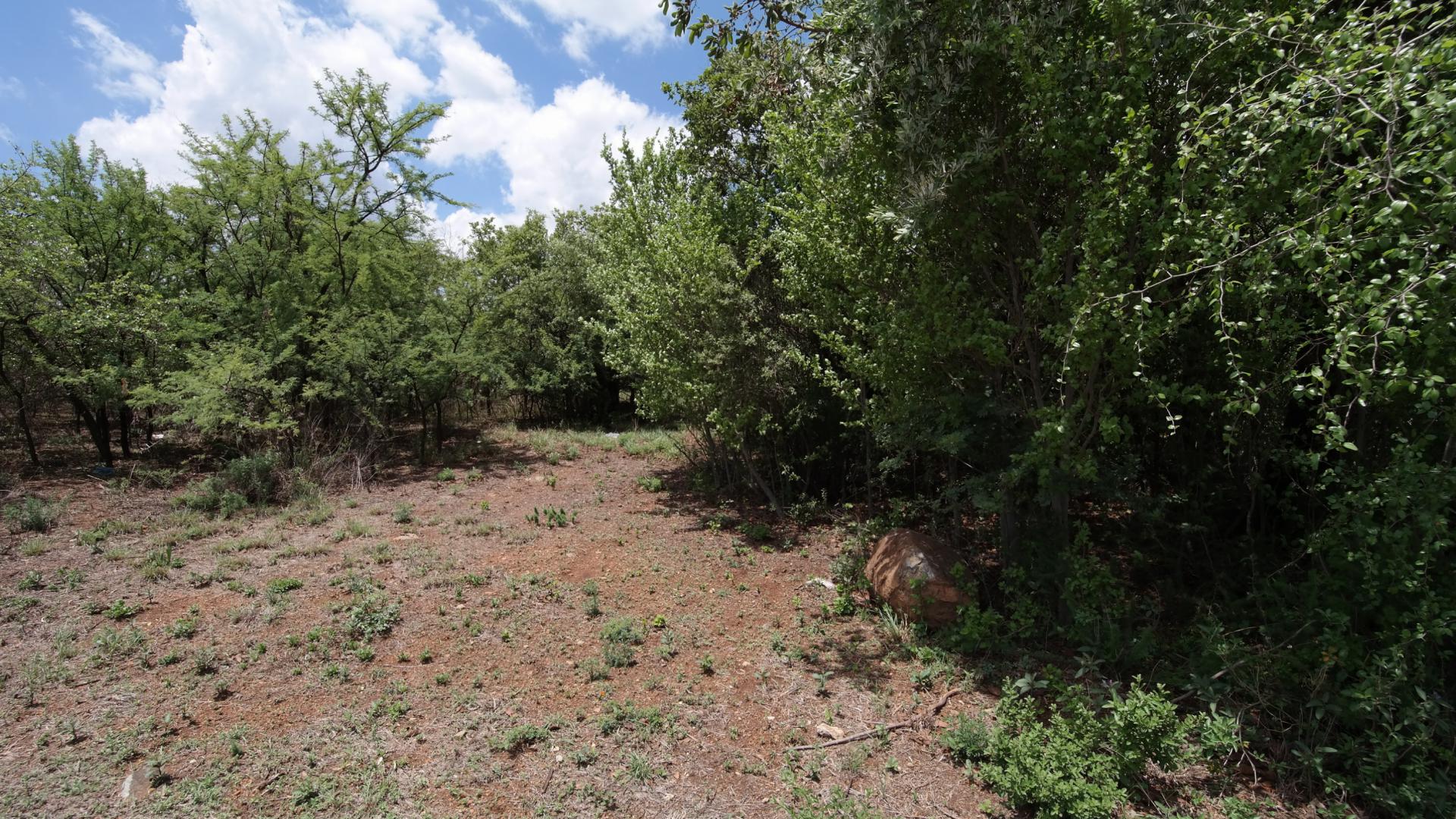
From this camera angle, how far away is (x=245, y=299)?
9070 mm

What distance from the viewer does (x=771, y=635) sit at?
15.1 feet

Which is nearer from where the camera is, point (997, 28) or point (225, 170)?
point (997, 28)

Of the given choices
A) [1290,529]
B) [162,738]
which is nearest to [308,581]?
[162,738]

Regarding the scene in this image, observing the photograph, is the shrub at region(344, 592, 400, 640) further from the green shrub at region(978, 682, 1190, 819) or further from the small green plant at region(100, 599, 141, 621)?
the green shrub at region(978, 682, 1190, 819)

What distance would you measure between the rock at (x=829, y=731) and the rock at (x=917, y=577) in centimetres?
128

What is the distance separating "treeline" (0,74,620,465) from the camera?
7809mm

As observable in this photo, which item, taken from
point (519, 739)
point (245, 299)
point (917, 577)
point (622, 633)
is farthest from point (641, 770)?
point (245, 299)

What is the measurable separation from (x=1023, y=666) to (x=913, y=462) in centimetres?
271

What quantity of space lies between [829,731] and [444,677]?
2.35 meters

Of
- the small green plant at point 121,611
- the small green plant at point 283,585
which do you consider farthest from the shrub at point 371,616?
the small green plant at point 121,611

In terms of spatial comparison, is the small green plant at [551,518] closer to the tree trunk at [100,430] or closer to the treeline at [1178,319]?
the treeline at [1178,319]

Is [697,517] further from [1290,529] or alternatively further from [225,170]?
[225,170]

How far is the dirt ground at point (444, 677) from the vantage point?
3000 millimetres

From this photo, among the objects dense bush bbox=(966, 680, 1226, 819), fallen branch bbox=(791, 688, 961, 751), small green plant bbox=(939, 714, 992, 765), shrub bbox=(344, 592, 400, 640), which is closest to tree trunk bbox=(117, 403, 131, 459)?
shrub bbox=(344, 592, 400, 640)
